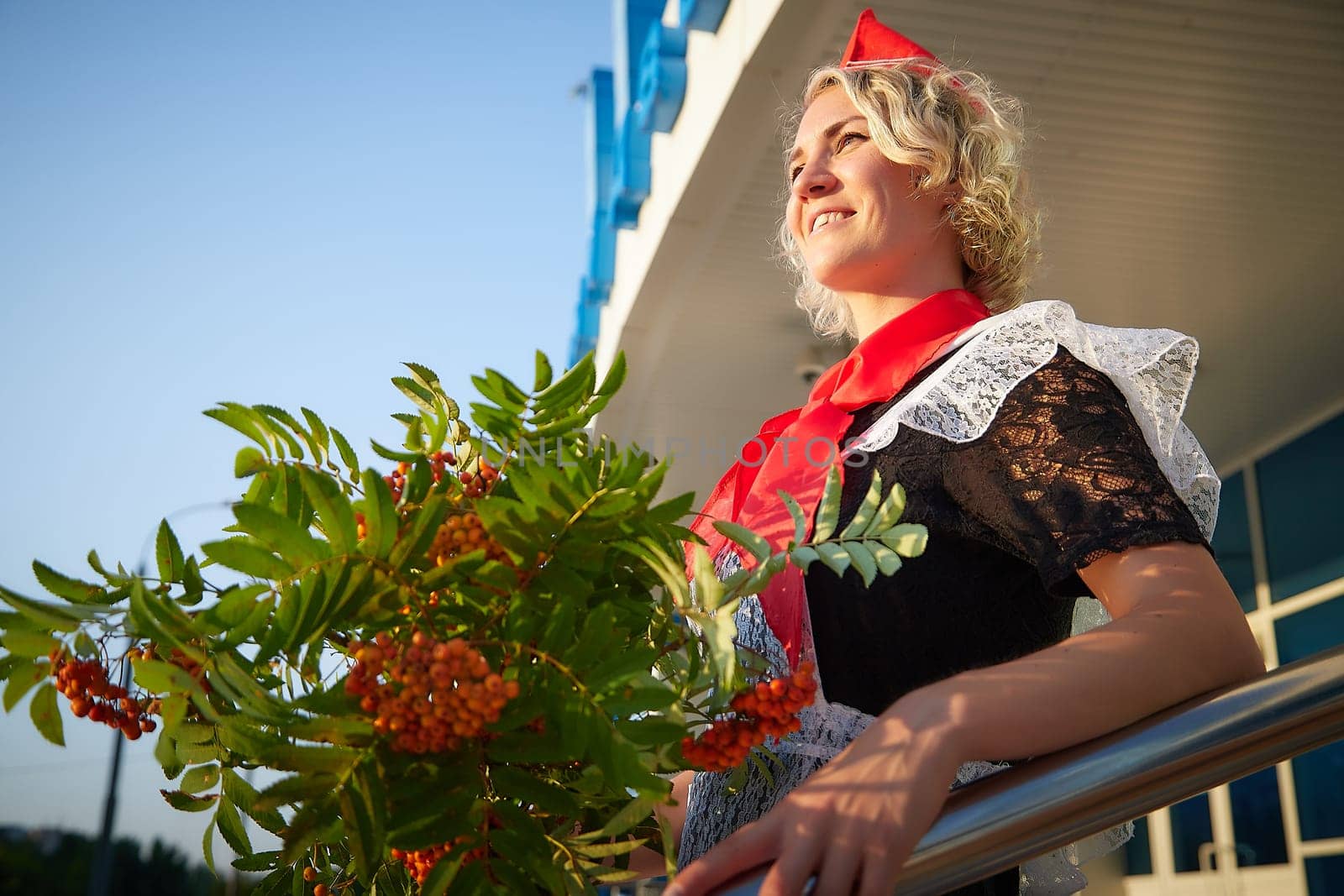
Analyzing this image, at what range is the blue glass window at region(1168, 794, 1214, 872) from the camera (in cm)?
691

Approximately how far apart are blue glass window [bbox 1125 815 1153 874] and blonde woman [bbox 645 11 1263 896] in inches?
270

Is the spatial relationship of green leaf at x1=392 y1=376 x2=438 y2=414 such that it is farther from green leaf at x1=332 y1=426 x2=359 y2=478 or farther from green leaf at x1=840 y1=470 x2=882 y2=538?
green leaf at x1=840 y1=470 x2=882 y2=538

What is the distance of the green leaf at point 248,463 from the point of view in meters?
0.84

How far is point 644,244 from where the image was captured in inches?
205

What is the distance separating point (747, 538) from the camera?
0.75 meters

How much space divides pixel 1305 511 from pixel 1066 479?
6289mm

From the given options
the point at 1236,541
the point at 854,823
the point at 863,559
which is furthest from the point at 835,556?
the point at 1236,541

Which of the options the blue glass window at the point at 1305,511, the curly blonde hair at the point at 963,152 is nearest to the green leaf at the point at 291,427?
the curly blonde hair at the point at 963,152

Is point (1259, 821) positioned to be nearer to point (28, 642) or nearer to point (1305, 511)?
point (1305, 511)

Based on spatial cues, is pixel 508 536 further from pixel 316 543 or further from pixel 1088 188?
pixel 1088 188

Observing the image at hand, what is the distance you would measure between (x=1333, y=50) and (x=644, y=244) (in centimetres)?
279

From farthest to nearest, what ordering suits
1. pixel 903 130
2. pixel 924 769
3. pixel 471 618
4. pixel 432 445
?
pixel 903 130, pixel 432 445, pixel 471 618, pixel 924 769

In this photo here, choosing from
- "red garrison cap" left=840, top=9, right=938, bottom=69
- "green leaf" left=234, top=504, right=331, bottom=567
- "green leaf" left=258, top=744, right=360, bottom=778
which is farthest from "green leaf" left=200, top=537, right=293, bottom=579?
"red garrison cap" left=840, top=9, right=938, bottom=69

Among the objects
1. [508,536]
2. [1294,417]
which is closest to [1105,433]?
[508,536]
